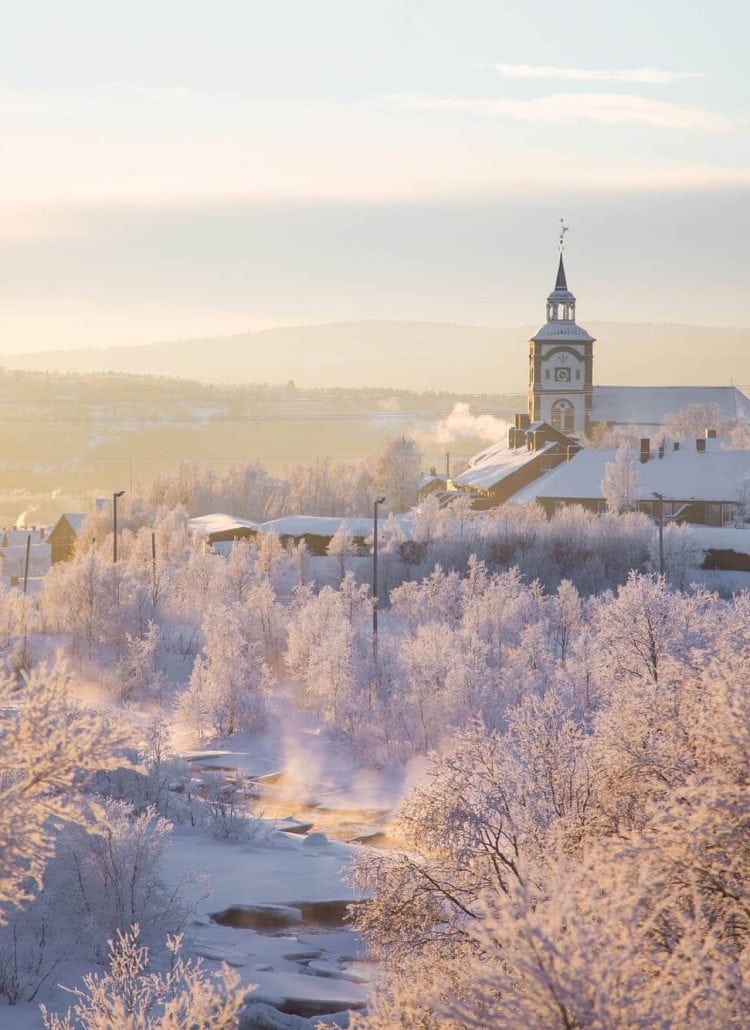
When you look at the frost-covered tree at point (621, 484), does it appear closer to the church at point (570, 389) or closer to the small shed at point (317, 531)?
the small shed at point (317, 531)

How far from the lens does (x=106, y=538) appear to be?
7481 cm

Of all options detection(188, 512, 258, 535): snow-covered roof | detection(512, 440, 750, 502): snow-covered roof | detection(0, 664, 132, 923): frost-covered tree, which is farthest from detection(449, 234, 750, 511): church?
detection(0, 664, 132, 923): frost-covered tree

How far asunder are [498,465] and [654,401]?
3654 centimetres

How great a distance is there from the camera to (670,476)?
68250 mm

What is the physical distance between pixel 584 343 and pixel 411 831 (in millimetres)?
97330

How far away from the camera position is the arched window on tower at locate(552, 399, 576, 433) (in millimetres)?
108125

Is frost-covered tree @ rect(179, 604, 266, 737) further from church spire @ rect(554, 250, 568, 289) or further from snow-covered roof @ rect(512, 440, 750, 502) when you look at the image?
church spire @ rect(554, 250, 568, 289)

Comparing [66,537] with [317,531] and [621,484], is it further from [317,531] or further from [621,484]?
[621,484]

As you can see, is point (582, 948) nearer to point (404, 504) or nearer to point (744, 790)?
point (744, 790)

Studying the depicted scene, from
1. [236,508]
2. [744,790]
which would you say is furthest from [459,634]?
[236,508]

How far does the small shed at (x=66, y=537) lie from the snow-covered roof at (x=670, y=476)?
97.7ft

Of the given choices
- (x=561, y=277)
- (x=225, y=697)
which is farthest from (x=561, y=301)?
(x=225, y=697)

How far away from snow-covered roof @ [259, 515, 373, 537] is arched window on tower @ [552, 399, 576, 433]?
149 feet

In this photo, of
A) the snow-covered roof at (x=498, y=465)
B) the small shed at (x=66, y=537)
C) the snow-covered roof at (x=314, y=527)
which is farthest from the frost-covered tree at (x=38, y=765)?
the small shed at (x=66, y=537)
